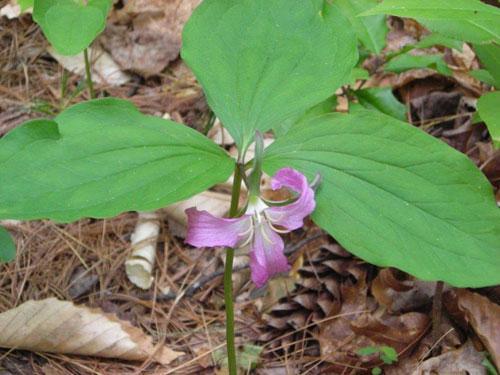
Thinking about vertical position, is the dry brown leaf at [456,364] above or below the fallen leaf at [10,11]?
below

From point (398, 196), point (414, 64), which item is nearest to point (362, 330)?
point (398, 196)

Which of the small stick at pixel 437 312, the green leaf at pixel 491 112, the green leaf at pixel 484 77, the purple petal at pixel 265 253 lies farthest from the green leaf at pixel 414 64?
the purple petal at pixel 265 253

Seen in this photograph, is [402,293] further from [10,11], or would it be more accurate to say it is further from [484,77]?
[10,11]

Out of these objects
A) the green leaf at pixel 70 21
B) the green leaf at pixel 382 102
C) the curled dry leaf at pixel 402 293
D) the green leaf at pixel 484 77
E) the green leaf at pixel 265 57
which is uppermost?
the green leaf at pixel 265 57

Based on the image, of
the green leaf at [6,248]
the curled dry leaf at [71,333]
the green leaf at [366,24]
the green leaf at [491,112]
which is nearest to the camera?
the green leaf at [491,112]

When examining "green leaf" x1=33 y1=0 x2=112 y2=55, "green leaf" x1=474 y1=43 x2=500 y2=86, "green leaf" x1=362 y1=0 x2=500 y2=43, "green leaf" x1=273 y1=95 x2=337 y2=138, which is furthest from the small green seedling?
"green leaf" x1=33 y1=0 x2=112 y2=55

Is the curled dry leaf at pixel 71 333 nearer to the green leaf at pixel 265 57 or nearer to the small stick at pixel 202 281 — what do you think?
the small stick at pixel 202 281
